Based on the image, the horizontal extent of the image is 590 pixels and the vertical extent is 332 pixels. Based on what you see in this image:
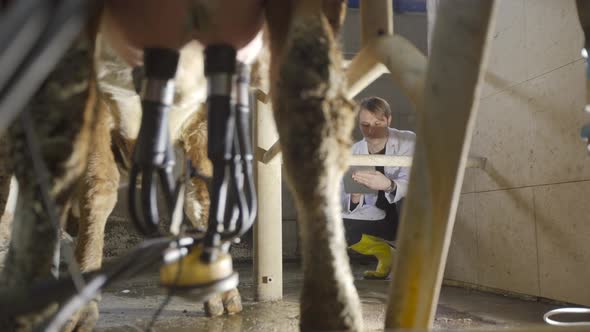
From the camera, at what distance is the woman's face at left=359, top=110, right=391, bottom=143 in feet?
12.7

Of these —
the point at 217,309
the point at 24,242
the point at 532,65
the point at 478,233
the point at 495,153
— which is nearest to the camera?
the point at 24,242

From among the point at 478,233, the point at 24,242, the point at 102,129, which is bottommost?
the point at 478,233

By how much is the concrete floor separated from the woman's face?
1404 millimetres

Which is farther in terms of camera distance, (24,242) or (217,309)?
(217,309)

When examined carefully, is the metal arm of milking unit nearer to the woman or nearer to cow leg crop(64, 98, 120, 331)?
cow leg crop(64, 98, 120, 331)

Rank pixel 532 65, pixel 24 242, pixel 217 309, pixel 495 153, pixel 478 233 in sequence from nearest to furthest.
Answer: pixel 24 242, pixel 217 309, pixel 532 65, pixel 495 153, pixel 478 233

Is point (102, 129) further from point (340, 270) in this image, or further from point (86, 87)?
point (340, 270)

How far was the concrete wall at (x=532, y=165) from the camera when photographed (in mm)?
2066

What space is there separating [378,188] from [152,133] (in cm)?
293

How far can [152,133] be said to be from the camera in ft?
3.53

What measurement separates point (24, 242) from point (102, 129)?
118cm

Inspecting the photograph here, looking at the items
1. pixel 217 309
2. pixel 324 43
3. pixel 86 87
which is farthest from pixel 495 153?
pixel 86 87

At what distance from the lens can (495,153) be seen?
2.64 meters

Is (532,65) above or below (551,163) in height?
above
